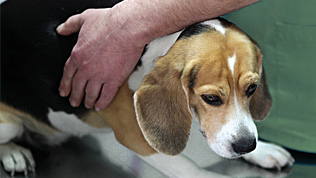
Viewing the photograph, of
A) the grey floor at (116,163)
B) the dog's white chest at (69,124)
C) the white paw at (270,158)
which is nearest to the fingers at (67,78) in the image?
the dog's white chest at (69,124)

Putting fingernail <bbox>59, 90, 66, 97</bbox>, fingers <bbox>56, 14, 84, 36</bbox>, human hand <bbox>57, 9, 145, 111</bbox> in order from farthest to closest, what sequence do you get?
fingernail <bbox>59, 90, 66, 97</bbox> < fingers <bbox>56, 14, 84, 36</bbox> < human hand <bbox>57, 9, 145, 111</bbox>

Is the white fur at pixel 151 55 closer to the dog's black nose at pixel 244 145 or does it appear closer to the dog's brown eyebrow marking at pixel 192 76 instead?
the dog's brown eyebrow marking at pixel 192 76

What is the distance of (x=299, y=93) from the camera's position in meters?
1.69

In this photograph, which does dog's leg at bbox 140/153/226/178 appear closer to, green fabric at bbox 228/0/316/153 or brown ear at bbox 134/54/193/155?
brown ear at bbox 134/54/193/155

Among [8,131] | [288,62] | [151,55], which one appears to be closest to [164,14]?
[151,55]

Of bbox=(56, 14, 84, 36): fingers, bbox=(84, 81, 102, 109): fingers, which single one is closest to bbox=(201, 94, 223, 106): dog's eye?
bbox=(84, 81, 102, 109): fingers

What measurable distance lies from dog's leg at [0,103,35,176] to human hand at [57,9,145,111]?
0.94ft

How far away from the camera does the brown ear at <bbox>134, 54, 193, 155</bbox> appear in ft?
4.17

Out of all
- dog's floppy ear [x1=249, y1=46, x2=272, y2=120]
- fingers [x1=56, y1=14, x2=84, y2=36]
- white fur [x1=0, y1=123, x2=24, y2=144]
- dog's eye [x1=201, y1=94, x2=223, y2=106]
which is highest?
fingers [x1=56, y1=14, x2=84, y2=36]

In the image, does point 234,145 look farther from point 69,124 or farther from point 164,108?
point 69,124

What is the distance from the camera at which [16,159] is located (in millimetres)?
1635

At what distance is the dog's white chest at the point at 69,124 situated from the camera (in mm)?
1646

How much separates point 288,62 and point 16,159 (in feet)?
3.19

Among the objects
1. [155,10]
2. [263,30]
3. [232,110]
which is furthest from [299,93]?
[155,10]
